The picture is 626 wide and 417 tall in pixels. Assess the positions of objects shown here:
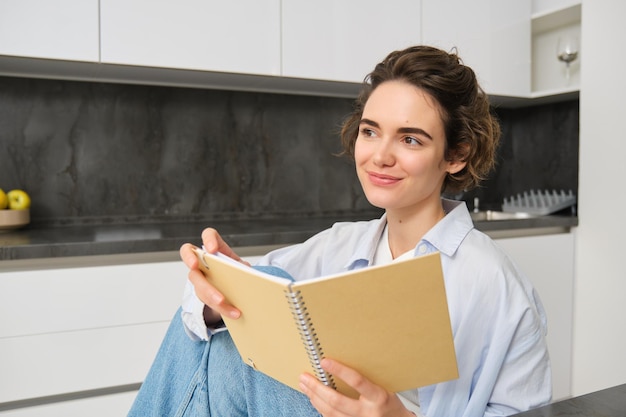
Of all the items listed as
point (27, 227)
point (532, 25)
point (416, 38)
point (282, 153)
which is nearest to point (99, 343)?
point (27, 227)

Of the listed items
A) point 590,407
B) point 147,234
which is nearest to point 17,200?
point 147,234

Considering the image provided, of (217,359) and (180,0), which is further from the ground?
(180,0)

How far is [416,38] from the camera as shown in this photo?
7.38 feet

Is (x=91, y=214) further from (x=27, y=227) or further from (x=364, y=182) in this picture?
(x=364, y=182)

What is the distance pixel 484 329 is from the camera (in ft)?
3.20

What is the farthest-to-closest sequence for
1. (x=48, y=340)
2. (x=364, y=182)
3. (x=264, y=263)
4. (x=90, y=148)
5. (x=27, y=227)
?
1. (x=90, y=148)
2. (x=27, y=227)
3. (x=48, y=340)
4. (x=264, y=263)
5. (x=364, y=182)

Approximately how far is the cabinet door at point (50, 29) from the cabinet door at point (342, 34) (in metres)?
0.64

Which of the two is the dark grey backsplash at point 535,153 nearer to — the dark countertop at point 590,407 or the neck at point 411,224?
the neck at point 411,224

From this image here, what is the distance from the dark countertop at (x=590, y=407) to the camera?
1.89 feet

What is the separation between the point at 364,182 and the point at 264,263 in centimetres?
37

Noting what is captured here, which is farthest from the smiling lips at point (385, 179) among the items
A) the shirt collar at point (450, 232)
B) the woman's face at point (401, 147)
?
the shirt collar at point (450, 232)

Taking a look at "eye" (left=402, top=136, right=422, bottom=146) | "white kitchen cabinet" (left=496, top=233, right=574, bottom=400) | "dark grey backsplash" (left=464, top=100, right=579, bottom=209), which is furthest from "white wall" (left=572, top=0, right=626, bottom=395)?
"eye" (left=402, top=136, right=422, bottom=146)

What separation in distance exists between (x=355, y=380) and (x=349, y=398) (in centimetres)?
3

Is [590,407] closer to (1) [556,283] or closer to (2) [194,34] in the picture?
(2) [194,34]
